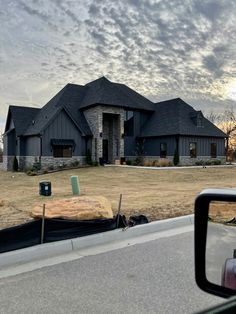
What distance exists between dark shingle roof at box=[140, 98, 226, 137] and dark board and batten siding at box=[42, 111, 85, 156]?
22.7ft

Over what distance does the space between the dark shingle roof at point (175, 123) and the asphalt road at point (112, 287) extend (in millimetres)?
27400

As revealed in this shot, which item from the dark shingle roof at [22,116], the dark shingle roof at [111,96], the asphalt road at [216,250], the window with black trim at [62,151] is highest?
the dark shingle roof at [111,96]

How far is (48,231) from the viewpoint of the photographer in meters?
6.48

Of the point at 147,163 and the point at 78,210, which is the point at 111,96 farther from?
the point at 78,210

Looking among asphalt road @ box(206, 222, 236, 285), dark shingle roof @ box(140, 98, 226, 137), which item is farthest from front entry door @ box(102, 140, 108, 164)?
asphalt road @ box(206, 222, 236, 285)

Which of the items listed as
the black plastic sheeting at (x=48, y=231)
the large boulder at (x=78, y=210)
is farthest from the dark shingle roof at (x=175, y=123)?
the black plastic sheeting at (x=48, y=231)

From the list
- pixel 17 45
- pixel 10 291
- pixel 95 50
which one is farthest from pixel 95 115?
pixel 10 291

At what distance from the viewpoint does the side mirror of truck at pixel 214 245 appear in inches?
70.1

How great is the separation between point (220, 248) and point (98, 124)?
→ 103ft

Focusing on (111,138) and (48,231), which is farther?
(111,138)

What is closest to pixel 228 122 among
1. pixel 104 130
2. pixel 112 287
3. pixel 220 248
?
pixel 104 130

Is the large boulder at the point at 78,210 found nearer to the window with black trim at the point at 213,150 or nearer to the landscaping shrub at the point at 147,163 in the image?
the landscaping shrub at the point at 147,163

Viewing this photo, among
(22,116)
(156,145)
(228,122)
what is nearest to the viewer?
(156,145)

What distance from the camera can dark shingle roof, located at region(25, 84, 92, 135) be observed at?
32.6 m
